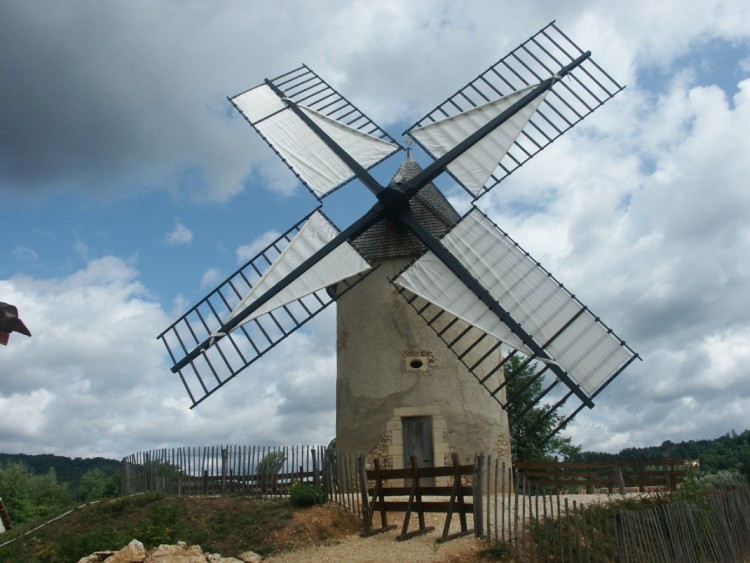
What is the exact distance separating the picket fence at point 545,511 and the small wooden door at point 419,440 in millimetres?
1288

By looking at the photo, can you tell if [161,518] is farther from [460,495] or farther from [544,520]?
[544,520]

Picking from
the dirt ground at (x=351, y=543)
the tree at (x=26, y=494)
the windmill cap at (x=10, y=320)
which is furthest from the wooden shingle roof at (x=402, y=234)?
the tree at (x=26, y=494)

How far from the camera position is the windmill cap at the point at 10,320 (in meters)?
3.42

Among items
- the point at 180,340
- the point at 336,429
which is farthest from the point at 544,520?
the point at 180,340

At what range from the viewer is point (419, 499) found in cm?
945

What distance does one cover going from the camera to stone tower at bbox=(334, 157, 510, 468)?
12383 millimetres

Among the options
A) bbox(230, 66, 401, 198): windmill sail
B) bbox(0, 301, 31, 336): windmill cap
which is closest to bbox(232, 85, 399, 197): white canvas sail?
bbox(230, 66, 401, 198): windmill sail

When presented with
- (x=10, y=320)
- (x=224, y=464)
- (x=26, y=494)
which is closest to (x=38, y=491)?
(x=26, y=494)

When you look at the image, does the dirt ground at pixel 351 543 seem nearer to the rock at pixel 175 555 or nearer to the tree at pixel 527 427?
the rock at pixel 175 555

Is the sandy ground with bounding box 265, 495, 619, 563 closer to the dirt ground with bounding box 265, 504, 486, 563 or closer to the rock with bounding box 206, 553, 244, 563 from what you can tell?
the dirt ground with bounding box 265, 504, 486, 563

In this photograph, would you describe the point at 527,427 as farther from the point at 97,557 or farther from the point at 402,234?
the point at 97,557

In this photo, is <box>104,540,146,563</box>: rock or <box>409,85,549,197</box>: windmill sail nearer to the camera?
<box>104,540,146,563</box>: rock

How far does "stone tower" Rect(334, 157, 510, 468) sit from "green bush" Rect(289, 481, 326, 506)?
2.01 m

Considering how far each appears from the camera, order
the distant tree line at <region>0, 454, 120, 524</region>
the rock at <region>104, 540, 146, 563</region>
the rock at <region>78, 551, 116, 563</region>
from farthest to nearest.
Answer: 1. the distant tree line at <region>0, 454, 120, 524</region>
2. the rock at <region>78, 551, 116, 563</region>
3. the rock at <region>104, 540, 146, 563</region>
